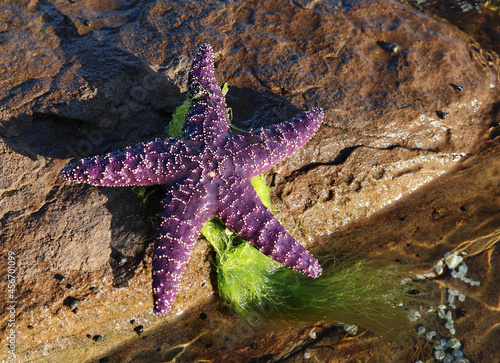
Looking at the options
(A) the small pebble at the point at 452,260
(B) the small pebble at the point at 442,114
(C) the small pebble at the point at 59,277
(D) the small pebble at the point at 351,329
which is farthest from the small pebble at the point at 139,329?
(B) the small pebble at the point at 442,114

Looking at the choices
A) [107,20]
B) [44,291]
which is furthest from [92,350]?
[107,20]

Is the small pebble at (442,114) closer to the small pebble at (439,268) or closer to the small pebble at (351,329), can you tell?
the small pebble at (439,268)

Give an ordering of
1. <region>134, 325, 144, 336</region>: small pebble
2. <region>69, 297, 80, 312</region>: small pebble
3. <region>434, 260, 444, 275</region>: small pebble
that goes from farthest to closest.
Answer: <region>434, 260, 444, 275</region>: small pebble
<region>134, 325, 144, 336</region>: small pebble
<region>69, 297, 80, 312</region>: small pebble

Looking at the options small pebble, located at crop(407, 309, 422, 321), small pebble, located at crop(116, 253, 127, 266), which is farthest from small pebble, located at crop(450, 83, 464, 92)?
small pebble, located at crop(116, 253, 127, 266)

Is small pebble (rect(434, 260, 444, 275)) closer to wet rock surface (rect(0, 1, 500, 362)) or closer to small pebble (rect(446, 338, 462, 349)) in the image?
wet rock surface (rect(0, 1, 500, 362))

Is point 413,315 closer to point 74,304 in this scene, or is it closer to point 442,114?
point 442,114

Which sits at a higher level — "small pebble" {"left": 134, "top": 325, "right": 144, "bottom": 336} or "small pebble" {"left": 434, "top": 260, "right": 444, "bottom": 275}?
"small pebble" {"left": 134, "top": 325, "right": 144, "bottom": 336}

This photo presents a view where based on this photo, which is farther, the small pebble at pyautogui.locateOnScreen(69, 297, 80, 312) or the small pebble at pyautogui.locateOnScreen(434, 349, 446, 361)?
the small pebble at pyautogui.locateOnScreen(434, 349, 446, 361)

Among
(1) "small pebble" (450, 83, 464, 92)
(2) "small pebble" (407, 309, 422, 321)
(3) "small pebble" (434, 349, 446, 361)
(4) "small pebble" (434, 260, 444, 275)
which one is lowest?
(3) "small pebble" (434, 349, 446, 361)

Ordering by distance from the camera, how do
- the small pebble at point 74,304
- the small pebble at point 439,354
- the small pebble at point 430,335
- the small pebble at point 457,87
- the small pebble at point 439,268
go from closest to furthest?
the small pebble at point 74,304
the small pebble at point 439,354
the small pebble at point 430,335
the small pebble at point 439,268
the small pebble at point 457,87

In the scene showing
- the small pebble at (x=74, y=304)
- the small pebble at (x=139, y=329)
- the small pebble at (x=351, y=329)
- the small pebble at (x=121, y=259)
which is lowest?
the small pebble at (x=351, y=329)
